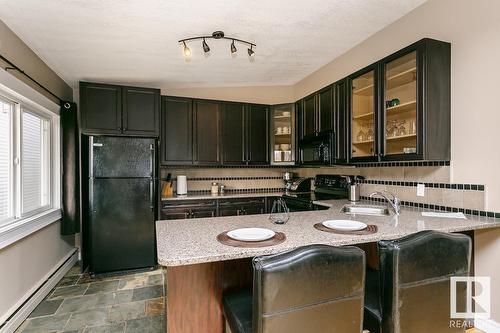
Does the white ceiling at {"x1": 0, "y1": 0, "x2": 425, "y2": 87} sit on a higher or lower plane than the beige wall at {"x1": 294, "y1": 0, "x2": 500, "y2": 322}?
higher

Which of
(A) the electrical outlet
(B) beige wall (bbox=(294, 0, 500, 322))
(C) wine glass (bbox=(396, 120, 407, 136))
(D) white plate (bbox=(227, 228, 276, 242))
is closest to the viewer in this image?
(D) white plate (bbox=(227, 228, 276, 242))

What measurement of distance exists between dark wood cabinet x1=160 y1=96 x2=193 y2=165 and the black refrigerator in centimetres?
29

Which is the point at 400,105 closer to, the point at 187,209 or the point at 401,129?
the point at 401,129

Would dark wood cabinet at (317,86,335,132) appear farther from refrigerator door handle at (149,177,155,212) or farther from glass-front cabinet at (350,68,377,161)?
refrigerator door handle at (149,177,155,212)

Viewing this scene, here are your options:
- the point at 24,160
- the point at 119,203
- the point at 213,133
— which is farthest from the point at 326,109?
the point at 24,160

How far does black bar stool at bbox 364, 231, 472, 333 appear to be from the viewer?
1195 millimetres

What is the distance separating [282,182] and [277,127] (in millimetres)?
975

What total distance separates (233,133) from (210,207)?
113 centimetres

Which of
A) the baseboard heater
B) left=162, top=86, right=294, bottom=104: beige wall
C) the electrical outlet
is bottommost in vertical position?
the baseboard heater

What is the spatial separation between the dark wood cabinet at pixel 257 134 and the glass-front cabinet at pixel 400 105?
201cm

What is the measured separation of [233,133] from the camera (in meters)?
4.01

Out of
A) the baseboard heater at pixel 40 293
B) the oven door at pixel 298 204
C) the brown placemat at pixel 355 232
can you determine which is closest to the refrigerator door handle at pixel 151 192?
the baseboard heater at pixel 40 293

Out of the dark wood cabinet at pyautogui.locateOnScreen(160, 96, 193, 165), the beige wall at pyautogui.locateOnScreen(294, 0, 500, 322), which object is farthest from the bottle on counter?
the beige wall at pyautogui.locateOnScreen(294, 0, 500, 322)

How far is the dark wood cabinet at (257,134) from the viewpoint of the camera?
13.4 feet
